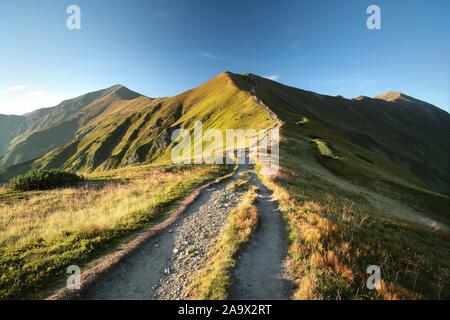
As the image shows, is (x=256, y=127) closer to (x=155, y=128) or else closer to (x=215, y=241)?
(x=215, y=241)

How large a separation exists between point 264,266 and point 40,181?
25779 mm

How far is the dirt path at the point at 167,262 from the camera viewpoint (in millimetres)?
8664

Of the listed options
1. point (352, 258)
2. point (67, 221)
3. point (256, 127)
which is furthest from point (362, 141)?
point (67, 221)

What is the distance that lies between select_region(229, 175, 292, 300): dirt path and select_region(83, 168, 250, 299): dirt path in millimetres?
1707

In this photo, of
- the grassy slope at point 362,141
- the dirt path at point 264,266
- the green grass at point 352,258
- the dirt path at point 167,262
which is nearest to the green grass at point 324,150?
the grassy slope at point 362,141

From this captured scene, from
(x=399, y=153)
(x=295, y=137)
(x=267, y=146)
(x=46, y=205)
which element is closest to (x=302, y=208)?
(x=46, y=205)

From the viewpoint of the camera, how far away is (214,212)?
16.0 m

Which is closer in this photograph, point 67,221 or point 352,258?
point 352,258

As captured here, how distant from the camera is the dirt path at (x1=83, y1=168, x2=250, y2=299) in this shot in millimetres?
8664

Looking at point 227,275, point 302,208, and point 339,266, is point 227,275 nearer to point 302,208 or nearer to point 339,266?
point 339,266

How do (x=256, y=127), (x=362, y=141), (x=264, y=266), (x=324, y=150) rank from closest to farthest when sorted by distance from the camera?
1. (x=264, y=266)
2. (x=324, y=150)
3. (x=256, y=127)
4. (x=362, y=141)

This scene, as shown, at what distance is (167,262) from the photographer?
10.5 metres

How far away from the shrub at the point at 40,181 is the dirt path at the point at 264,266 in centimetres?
2269

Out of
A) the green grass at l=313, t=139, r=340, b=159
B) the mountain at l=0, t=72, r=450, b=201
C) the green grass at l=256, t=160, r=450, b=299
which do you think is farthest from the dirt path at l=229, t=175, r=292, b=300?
the mountain at l=0, t=72, r=450, b=201
